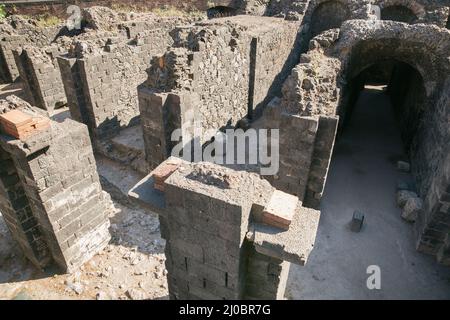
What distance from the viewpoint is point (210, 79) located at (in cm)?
807

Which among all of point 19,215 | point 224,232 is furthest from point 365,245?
point 19,215

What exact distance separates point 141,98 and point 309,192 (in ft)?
14.0

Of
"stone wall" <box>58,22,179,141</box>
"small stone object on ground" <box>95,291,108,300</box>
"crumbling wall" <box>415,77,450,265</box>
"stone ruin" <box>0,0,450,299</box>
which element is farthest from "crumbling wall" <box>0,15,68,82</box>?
"crumbling wall" <box>415,77,450,265</box>

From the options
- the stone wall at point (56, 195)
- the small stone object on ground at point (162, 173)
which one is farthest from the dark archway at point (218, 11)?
the small stone object on ground at point (162, 173)

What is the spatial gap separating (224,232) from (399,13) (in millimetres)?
13641

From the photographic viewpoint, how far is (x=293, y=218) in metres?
3.46

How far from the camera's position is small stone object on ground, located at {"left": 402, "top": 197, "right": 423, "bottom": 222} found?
6929 millimetres

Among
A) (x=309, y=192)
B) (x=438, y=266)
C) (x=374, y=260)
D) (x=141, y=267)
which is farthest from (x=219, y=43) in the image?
(x=438, y=266)

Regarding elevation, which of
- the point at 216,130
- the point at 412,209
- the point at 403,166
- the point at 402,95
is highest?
the point at 402,95

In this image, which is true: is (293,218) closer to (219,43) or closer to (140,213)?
(140,213)

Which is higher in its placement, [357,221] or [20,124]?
[20,124]

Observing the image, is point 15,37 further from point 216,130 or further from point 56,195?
point 56,195

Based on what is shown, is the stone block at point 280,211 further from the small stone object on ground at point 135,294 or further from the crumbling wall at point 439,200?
the crumbling wall at point 439,200

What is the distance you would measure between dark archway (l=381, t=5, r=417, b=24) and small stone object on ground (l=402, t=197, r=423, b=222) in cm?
880
